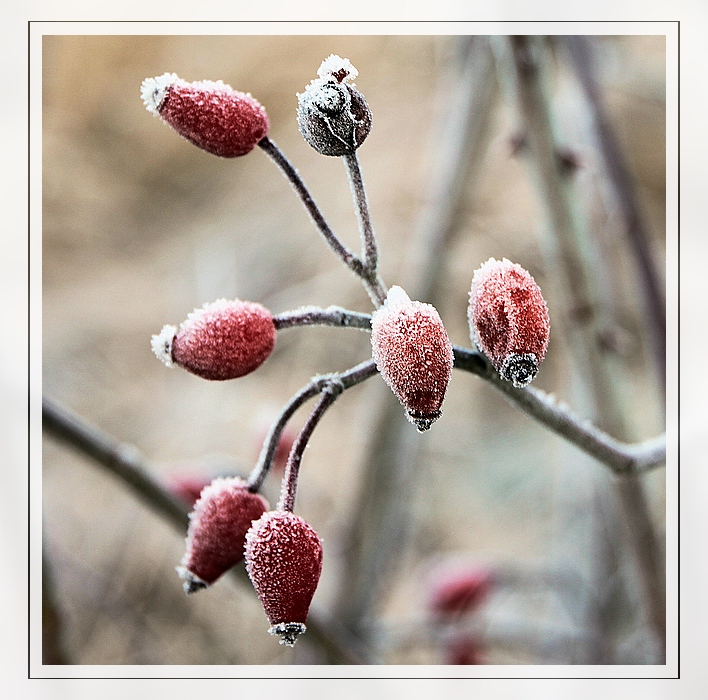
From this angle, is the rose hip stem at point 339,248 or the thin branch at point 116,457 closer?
the rose hip stem at point 339,248

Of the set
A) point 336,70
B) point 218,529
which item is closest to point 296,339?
point 218,529

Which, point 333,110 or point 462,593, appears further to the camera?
point 462,593

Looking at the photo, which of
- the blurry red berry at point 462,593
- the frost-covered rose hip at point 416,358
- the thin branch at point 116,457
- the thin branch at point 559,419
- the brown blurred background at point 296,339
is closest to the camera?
the frost-covered rose hip at point 416,358

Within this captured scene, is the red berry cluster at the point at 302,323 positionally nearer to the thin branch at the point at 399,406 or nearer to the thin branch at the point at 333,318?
the thin branch at the point at 333,318

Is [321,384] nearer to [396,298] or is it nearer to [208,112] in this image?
[396,298]

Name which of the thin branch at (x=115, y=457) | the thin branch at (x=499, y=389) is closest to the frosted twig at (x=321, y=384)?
the thin branch at (x=499, y=389)

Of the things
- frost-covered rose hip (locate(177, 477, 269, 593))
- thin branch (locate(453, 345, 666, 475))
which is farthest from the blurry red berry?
frost-covered rose hip (locate(177, 477, 269, 593))
